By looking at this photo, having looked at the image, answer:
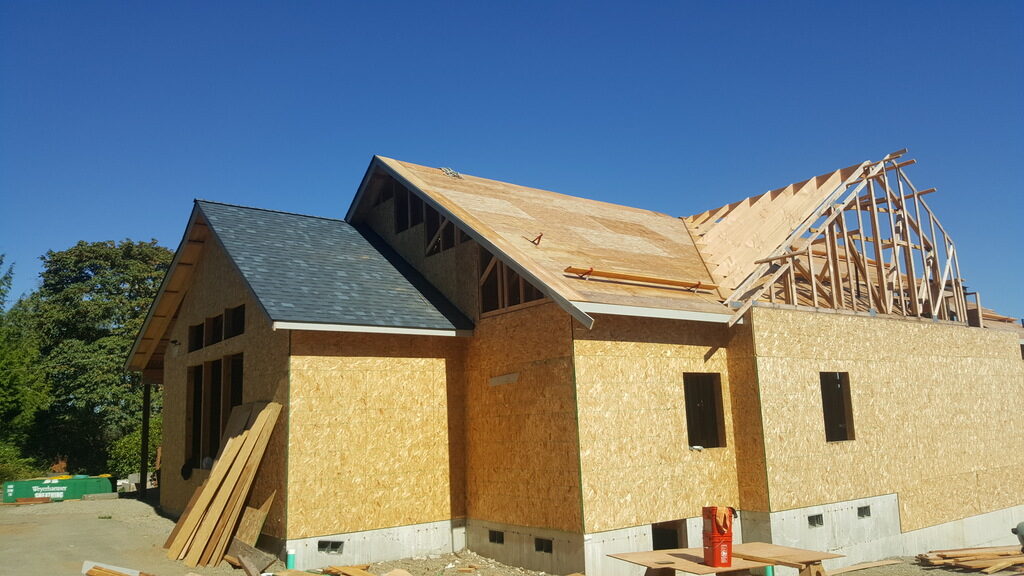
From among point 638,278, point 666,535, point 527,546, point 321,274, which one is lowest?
point 666,535

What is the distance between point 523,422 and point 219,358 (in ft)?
22.8

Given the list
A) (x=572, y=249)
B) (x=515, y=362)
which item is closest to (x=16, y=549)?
(x=515, y=362)

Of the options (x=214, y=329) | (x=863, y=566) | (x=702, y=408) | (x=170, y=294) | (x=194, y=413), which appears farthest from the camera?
(x=170, y=294)

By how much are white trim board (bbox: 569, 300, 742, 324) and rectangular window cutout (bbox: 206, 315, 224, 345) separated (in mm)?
8665

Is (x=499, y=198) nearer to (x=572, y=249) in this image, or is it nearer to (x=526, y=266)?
(x=572, y=249)

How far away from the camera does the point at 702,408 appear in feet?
43.2

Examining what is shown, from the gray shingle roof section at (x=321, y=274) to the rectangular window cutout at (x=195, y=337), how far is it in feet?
10.6

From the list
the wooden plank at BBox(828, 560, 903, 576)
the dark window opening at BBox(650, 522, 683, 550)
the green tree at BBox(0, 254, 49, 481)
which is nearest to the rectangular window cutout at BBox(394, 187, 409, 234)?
the dark window opening at BBox(650, 522, 683, 550)

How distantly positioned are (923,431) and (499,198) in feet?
32.7

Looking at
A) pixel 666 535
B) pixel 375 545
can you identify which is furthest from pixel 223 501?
pixel 666 535

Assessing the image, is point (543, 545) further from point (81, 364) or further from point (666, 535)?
point (81, 364)

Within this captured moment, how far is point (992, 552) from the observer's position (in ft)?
42.7

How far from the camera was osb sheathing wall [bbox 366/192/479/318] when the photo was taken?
13.6 meters

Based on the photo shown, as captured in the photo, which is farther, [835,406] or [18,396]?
[18,396]
